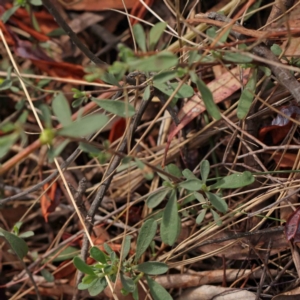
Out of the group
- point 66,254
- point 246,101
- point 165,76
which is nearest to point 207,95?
point 165,76

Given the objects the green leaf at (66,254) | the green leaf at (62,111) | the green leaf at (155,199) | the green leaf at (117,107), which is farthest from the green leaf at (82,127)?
the green leaf at (66,254)

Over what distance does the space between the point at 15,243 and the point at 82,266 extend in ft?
0.87

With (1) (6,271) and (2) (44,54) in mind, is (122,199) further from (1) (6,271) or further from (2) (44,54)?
(2) (44,54)

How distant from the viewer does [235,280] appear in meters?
1.28

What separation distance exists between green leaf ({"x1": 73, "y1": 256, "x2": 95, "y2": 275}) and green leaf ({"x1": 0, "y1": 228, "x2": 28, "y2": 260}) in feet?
0.84

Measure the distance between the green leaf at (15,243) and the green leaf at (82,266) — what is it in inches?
10.1

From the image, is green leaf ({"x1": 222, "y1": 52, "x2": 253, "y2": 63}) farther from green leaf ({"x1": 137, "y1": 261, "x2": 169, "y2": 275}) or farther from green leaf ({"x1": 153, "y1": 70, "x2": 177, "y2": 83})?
green leaf ({"x1": 137, "y1": 261, "x2": 169, "y2": 275})

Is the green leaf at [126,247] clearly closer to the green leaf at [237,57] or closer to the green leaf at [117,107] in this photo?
the green leaf at [117,107]

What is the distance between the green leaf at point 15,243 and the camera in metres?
1.13

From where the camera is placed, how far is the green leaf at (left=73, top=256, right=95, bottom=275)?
96cm

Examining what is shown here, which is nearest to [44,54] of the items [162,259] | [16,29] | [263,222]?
[16,29]

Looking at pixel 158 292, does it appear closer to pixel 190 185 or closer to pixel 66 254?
pixel 190 185

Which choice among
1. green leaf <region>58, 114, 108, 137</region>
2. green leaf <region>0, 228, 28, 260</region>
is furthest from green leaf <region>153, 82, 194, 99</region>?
green leaf <region>0, 228, 28, 260</region>

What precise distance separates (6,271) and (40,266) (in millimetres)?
173
